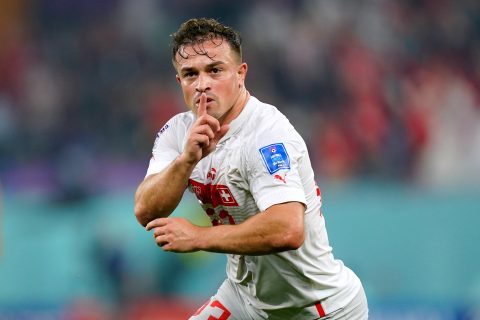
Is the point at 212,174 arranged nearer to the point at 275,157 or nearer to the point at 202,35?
the point at 275,157

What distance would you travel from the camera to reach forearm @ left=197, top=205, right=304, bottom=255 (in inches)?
161

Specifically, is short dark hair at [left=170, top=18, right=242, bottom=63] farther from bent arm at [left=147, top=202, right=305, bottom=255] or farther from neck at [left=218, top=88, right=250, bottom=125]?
bent arm at [left=147, top=202, right=305, bottom=255]

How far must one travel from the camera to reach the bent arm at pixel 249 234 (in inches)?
161

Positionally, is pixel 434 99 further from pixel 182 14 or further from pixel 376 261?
pixel 182 14

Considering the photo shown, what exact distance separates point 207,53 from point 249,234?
0.98 metres

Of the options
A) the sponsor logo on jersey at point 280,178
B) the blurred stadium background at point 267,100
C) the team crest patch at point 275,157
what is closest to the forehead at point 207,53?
the team crest patch at point 275,157

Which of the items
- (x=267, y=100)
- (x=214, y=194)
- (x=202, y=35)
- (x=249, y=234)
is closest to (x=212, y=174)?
(x=214, y=194)

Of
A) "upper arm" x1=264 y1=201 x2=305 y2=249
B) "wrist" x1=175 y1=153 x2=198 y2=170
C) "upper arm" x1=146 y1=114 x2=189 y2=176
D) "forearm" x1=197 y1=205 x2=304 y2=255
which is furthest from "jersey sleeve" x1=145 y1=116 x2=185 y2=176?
"upper arm" x1=264 y1=201 x2=305 y2=249

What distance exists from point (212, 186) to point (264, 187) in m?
0.43

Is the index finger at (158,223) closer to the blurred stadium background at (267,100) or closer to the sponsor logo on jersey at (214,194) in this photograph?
the sponsor logo on jersey at (214,194)

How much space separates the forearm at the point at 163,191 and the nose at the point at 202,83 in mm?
375

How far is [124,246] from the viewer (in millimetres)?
9805

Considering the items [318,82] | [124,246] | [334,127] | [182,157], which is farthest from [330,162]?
[182,157]

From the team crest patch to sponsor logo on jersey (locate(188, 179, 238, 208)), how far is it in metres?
0.33
